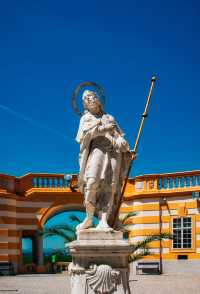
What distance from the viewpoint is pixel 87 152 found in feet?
24.8

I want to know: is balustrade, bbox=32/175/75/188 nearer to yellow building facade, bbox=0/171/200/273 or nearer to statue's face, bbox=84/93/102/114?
yellow building facade, bbox=0/171/200/273

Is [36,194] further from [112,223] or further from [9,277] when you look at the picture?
[112,223]

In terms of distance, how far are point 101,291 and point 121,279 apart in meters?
0.33

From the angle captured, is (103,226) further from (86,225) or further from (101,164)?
(101,164)

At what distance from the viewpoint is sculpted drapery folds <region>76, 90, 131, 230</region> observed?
7.32 m

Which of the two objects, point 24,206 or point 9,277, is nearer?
point 9,277

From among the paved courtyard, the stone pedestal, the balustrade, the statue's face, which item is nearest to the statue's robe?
the statue's face

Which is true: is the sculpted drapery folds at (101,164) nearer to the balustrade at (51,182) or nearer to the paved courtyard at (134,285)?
the paved courtyard at (134,285)

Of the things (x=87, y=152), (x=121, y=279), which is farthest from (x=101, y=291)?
(x=87, y=152)

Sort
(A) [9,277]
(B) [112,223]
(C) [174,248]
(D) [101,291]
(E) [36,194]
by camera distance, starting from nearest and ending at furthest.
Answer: (D) [101,291], (B) [112,223], (A) [9,277], (C) [174,248], (E) [36,194]

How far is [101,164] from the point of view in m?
7.41

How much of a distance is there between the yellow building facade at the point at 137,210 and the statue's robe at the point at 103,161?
1653 centimetres

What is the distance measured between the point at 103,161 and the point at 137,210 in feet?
58.1

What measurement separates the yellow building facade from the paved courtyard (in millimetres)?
1862
